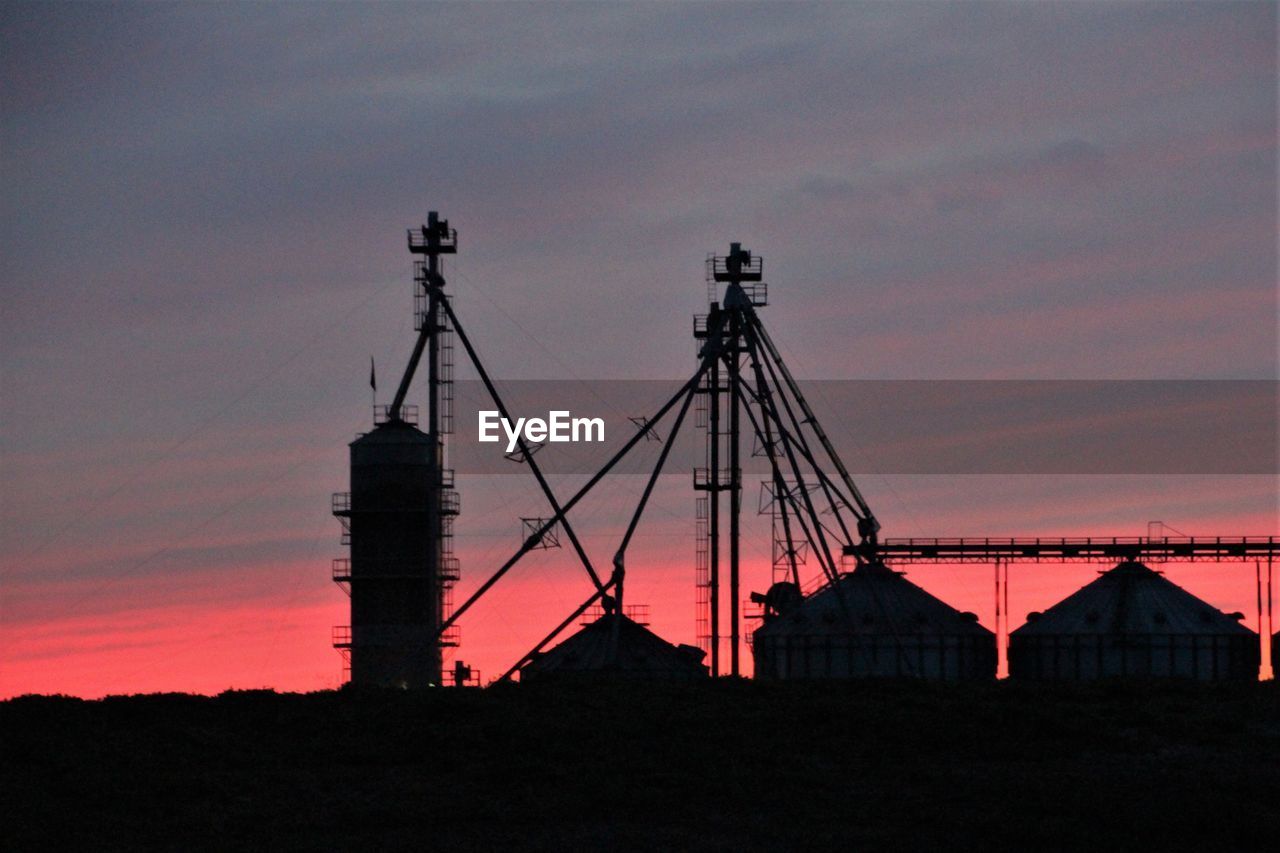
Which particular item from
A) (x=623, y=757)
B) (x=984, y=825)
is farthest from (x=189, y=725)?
(x=984, y=825)

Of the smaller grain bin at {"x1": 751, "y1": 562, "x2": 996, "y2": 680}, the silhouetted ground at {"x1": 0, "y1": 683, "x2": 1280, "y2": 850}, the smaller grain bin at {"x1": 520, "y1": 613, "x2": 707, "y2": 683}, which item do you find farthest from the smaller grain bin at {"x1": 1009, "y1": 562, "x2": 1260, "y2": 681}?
the silhouetted ground at {"x1": 0, "y1": 683, "x2": 1280, "y2": 850}

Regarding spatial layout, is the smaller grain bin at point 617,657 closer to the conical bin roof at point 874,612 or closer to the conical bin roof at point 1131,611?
the conical bin roof at point 874,612

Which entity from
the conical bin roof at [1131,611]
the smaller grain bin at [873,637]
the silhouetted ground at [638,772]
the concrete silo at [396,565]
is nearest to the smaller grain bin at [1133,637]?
the conical bin roof at [1131,611]

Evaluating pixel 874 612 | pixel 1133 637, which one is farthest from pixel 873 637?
pixel 1133 637

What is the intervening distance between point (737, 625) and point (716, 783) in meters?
38.5

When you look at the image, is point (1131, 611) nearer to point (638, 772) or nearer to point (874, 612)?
point (874, 612)

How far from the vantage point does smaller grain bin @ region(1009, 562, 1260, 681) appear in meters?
93.2

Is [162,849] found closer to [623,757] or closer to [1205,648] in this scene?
[623,757]

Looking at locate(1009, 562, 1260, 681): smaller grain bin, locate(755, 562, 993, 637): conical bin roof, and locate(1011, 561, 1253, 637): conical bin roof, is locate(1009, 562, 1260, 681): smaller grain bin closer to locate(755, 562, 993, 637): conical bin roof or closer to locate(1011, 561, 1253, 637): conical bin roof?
locate(1011, 561, 1253, 637): conical bin roof

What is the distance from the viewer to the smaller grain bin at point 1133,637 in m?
93.2

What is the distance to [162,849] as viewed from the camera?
53406 mm

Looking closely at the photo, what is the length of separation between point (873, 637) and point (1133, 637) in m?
9.67

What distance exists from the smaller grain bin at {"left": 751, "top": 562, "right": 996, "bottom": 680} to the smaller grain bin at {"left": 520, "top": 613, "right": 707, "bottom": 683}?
316cm

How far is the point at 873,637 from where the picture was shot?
94.3 meters
